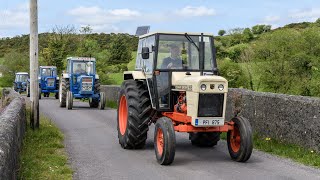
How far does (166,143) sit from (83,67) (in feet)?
54.1

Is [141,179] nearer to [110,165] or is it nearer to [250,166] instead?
[110,165]

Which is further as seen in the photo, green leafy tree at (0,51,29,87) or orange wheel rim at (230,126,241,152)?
green leafy tree at (0,51,29,87)

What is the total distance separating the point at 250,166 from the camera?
7.92 meters

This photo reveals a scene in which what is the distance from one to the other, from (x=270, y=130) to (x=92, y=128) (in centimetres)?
572

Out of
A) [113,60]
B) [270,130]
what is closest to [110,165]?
[270,130]

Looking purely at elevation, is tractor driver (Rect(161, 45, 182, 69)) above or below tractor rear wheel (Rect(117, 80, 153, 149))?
above

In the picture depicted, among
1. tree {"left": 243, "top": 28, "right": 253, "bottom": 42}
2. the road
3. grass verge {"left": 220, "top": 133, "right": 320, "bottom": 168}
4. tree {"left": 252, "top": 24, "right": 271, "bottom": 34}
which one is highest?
tree {"left": 252, "top": 24, "right": 271, "bottom": 34}

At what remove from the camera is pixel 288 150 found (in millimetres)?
9203

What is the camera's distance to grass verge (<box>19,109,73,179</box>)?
7032 millimetres

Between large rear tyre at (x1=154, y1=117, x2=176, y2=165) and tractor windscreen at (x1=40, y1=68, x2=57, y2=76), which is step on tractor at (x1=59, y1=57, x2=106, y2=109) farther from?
large rear tyre at (x1=154, y1=117, x2=176, y2=165)

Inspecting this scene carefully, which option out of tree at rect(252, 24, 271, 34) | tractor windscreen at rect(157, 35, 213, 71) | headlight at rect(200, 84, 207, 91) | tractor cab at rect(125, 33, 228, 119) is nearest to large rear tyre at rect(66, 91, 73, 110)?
tractor cab at rect(125, 33, 228, 119)

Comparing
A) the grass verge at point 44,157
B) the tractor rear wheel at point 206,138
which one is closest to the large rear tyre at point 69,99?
the grass verge at point 44,157

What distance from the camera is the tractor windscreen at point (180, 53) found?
912 cm

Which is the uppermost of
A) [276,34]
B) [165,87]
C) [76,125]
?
[276,34]
